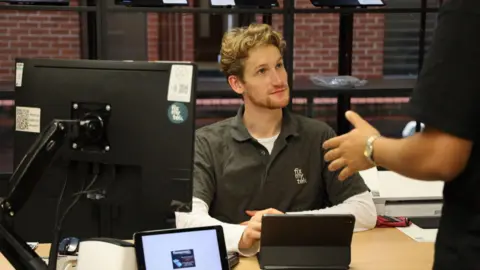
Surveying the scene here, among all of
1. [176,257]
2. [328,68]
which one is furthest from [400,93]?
[328,68]

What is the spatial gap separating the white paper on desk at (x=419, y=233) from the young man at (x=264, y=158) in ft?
0.42

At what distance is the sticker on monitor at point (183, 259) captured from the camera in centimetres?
168

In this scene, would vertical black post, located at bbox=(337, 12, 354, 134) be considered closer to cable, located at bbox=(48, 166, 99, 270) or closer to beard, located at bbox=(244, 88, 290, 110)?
beard, located at bbox=(244, 88, 290, 110)

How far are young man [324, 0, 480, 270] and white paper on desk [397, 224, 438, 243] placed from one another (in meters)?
Answer: 0.94

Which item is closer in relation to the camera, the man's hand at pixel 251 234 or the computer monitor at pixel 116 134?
the computer monitor at pixel 116 134

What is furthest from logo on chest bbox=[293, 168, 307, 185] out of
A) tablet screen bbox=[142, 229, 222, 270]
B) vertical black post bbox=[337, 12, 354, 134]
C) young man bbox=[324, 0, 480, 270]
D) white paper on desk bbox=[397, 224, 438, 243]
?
vertical black post bbox=[337, 12, 354, 134]

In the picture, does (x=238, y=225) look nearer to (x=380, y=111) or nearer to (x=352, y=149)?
(x=352, y=149)

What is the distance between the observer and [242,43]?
7.63 ft

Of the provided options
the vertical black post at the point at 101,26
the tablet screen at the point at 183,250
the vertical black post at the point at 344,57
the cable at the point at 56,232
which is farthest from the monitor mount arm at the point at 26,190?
the vertical black post at the point at 344,57

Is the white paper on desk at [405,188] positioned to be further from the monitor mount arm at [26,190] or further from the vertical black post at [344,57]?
the monitor mount arm at [26,190]

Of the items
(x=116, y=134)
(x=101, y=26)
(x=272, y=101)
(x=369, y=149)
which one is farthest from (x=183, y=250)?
(x=101, y=26)

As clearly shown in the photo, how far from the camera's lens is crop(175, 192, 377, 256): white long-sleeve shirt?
1941mm

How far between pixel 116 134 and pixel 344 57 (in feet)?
8.18

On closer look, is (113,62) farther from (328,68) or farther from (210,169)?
(328,68)
